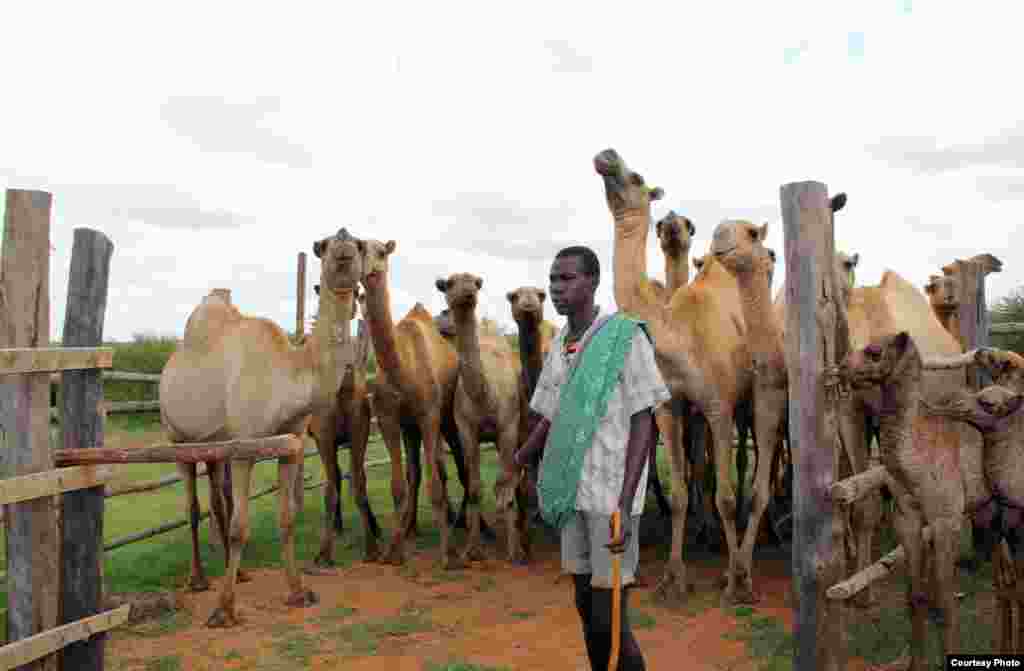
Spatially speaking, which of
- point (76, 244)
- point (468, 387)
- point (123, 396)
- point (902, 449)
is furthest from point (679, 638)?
point (123, 396)

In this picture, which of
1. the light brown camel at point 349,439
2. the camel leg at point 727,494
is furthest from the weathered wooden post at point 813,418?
the light brown camel at point 349,439

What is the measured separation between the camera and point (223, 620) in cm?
632

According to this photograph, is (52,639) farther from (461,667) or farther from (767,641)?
(767,641)

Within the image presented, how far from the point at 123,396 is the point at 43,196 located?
548 inches

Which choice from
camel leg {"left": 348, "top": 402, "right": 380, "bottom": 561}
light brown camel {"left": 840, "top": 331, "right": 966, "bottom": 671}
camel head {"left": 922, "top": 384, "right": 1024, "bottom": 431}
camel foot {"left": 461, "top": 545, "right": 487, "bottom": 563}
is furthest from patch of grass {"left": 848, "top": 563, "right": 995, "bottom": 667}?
camel leg {"left": 348, "top": 402, "right": 380, "bottom": 561}

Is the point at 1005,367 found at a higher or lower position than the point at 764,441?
higher

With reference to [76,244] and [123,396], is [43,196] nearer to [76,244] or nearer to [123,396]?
[76,244]

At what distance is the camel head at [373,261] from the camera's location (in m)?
7.13

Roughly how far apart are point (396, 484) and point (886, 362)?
16.8 feet

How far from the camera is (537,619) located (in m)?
6.44

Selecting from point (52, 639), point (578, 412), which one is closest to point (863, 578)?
point (578, 412)

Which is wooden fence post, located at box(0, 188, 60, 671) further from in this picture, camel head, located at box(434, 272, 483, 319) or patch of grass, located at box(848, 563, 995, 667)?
patch of grass, located at box(848, 563, 995, 667)

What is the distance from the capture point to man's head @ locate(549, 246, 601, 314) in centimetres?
360

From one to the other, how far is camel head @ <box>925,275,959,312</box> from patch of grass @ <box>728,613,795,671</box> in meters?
4.21
